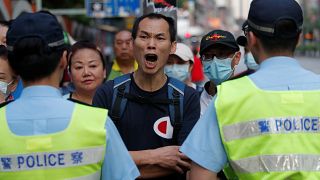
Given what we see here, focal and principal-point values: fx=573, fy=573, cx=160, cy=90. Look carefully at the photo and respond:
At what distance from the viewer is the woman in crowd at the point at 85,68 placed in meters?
4.98

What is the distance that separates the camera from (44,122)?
2629 millimetres

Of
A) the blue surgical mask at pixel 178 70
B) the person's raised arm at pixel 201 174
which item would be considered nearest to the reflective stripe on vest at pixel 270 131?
the person's raised arm at pixel 201 174

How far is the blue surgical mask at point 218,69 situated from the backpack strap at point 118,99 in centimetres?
130

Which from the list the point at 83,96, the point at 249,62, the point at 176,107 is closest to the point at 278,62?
the point at 176,107

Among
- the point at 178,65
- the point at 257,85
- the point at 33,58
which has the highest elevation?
the point at 33,58

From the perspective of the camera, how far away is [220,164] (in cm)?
272

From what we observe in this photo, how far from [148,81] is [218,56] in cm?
133

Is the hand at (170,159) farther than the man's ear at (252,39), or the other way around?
the hand at (170,159)

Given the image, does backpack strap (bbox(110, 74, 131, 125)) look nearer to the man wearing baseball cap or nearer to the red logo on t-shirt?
the red logo on t-shirt

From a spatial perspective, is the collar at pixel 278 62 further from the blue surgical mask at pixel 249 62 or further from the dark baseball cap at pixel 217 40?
the blue surgical mask at pixel 249 62

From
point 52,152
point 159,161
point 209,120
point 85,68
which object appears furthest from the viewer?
point 85,68

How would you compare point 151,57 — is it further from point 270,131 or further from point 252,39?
point 270,131

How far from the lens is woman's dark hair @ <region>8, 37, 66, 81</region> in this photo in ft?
8.55

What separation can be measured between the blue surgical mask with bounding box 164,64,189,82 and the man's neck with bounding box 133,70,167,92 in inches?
78.6
